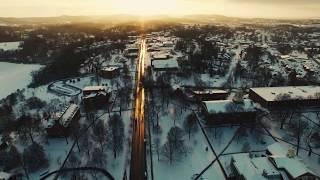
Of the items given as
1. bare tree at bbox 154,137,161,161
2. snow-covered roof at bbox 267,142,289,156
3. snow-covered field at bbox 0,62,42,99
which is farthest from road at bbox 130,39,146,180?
snow-covered field at bbox 0,62,42,99

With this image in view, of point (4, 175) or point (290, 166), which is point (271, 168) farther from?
point (4, 175)

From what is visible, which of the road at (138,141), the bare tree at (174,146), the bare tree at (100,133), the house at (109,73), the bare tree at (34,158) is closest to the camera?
the road at (138,141)

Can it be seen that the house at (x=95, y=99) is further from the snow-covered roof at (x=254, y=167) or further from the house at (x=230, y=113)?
the snow-covered roof at (x=254, y=167)

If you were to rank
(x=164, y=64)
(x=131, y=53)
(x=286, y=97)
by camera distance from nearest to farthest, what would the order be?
(x=286, y=97)
(x=164, y=64)
(x=131, y=53)

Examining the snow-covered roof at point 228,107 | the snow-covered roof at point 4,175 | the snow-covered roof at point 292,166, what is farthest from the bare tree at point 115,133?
the snow-covered roof at point 292,166

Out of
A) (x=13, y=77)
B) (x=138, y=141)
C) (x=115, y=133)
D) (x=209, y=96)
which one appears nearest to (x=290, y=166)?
(x=138, y=141)

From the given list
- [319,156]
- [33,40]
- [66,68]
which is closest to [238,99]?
[319,156]
